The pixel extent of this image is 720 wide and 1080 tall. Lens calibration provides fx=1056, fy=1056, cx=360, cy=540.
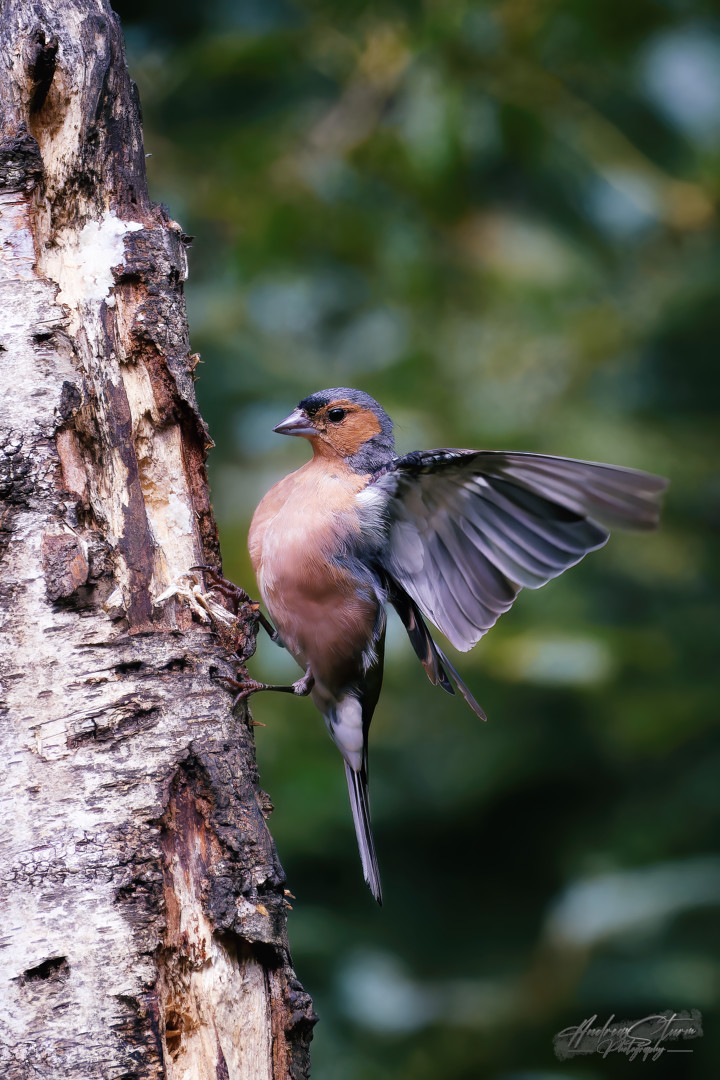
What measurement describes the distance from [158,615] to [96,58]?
4.73ft

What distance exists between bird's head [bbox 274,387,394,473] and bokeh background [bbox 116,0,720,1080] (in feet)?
0.54

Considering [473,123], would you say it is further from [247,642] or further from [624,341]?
[247,642]

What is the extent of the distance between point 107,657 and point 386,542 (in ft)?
4.61

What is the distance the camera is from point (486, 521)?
319 centimetres

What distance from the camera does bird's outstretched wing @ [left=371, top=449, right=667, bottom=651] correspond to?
8.89 ft

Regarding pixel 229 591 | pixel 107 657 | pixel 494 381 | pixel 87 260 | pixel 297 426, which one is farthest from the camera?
pixel 494 381

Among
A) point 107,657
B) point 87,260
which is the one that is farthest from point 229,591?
point 87,260

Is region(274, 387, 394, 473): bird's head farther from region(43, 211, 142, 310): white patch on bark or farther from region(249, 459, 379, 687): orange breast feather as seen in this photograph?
region(43, 211, 142, 310): white patch on bark

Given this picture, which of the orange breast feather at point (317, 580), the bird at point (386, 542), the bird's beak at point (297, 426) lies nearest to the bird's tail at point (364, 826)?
the bird at point (386, 542)

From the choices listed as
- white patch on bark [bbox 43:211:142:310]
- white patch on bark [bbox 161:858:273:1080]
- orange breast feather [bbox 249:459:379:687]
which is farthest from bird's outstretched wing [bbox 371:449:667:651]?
white patch on bark [bbox 161:858:273:1080]

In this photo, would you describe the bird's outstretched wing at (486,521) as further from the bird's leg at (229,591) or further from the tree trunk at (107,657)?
the tree trunk at (107,657)

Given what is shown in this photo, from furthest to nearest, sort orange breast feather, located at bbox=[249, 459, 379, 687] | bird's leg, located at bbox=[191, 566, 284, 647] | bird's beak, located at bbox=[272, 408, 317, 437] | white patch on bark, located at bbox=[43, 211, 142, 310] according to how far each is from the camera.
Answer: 1. bird's beak, located at bbox=[272, 408, 317, 437]
2. orange breast feather, located at bbox=[249, 459, 379, 687]
3. bird's leg, located at bbox=[191, 566, 284, 647]
4. white patch on bark, located at bbox=[43, 211, 142, 310]

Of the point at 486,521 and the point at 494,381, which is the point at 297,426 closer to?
the point at 494,381

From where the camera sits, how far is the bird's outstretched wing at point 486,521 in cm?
271
